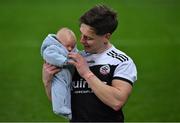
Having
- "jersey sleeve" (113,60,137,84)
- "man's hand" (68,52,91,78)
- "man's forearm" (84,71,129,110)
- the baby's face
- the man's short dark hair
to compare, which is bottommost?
"man's forearm" (84,71,129,110)

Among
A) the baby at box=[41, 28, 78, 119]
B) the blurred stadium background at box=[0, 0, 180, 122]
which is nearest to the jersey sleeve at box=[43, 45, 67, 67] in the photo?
the baby at box=[41, 28, 78, 119]

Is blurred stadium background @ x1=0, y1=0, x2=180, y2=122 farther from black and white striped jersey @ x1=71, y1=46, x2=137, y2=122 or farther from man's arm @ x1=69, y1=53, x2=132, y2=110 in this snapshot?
man's arm @ x1=69, y1=53, x2=132, y2=110

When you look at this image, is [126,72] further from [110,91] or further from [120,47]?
[120,47]

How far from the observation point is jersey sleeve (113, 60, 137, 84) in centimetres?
442

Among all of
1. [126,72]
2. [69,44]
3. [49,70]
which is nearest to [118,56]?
[126,72]

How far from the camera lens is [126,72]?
14.5 ft

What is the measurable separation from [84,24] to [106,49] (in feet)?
0.83

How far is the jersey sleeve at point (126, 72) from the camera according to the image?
4418mm

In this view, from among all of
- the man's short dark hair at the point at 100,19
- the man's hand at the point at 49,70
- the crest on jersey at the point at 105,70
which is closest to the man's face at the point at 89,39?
the man's short dark hair at the point at 100,19

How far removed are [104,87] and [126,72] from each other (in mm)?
224

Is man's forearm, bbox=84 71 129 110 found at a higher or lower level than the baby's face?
lower

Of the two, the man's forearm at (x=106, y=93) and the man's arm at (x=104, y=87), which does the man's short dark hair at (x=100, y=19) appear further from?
the man's forearm at (x=106, y=93)
